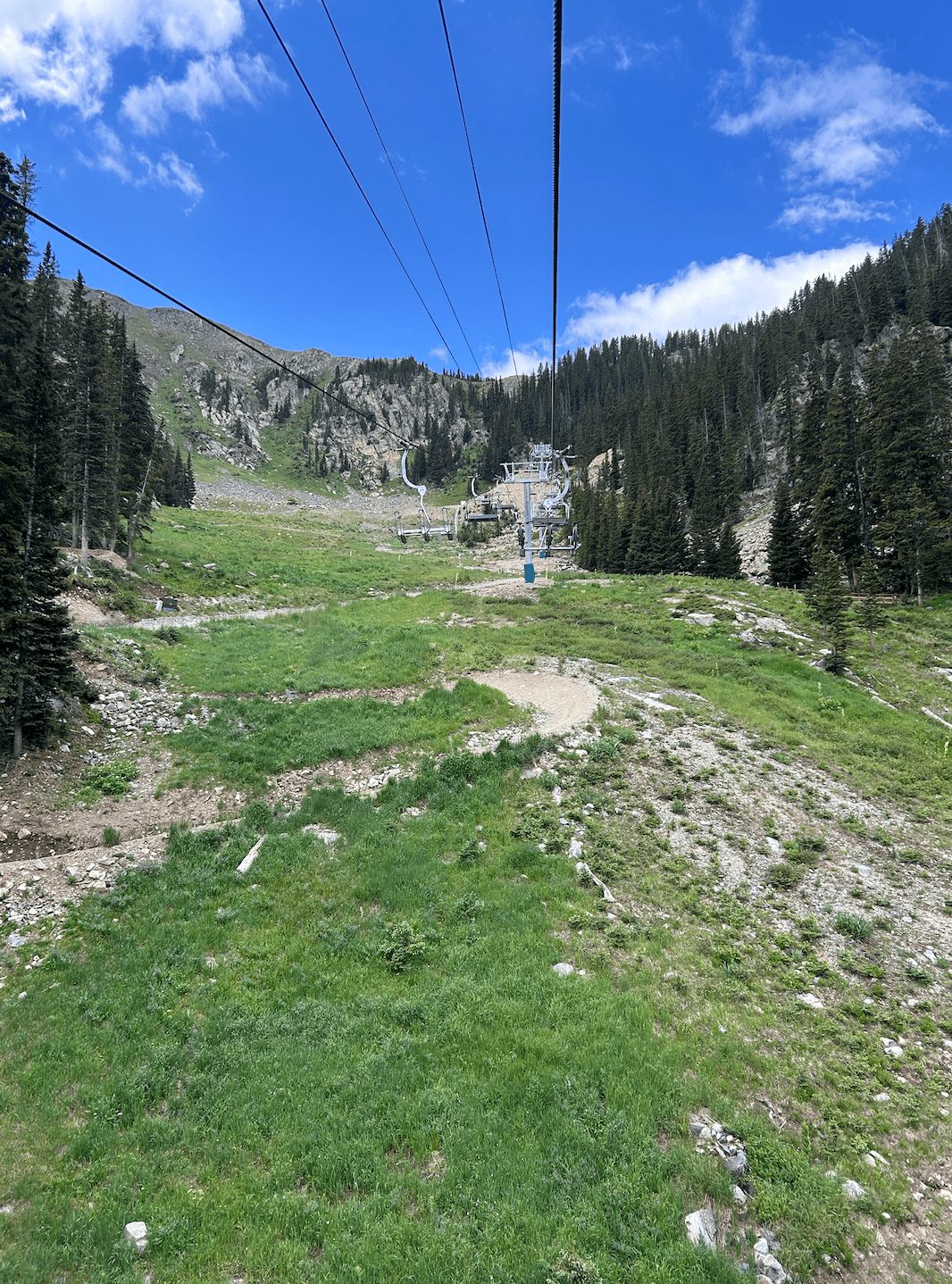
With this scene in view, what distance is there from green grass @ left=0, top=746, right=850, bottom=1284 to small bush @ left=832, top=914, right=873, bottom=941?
4017 millimetres

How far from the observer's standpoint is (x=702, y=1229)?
208 inches

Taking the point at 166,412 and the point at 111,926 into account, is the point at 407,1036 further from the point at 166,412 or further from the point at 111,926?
the point at 166,412

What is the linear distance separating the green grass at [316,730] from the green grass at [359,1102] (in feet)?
15.7

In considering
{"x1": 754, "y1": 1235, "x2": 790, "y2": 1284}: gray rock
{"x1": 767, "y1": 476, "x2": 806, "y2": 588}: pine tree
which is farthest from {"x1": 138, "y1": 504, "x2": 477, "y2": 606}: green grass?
{"x1": 754, "y1": 1235, "x2": 790, "y2": 1284}: gray rock

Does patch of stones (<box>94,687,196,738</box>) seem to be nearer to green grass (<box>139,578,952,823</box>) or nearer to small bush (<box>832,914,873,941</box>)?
green grass (<box>139,578,952,823</box>)

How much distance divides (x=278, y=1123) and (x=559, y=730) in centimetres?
1216

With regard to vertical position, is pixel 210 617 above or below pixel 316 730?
above

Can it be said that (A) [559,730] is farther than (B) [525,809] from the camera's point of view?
Yes

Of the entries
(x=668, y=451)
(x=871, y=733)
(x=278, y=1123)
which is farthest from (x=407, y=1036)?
(x=668, y=451)

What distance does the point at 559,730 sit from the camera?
17.2 m

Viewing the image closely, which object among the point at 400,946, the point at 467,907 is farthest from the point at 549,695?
the point at 400,946

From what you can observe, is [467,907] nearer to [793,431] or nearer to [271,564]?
[271,564]

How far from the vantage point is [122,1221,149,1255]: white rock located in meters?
5.28

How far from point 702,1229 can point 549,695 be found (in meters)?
15.6
